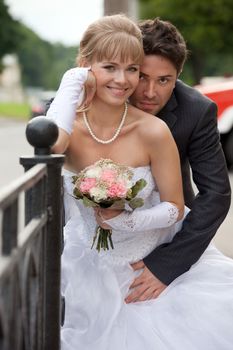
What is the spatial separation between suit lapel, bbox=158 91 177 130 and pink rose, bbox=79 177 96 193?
65 cm

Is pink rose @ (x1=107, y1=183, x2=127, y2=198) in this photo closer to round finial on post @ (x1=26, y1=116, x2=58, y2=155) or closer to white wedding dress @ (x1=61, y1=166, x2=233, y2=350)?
white wedding dress @ (x1=61, y1=166, x2=233, y2=350)

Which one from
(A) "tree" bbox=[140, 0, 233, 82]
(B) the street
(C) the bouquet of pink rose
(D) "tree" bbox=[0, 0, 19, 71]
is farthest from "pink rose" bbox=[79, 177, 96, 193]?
(D) "tree" bbox=[0, 0, 19, 71]

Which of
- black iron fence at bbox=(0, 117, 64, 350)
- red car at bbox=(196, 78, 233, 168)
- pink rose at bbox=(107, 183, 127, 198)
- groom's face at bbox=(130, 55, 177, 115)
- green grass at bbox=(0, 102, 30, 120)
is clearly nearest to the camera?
black iron fence at bbox=(0, 117, 64, 350)

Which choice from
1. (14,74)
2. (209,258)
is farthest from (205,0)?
(14,74)

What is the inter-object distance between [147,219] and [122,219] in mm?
116

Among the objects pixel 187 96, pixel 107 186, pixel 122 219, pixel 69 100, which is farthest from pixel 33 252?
pixel 187 96

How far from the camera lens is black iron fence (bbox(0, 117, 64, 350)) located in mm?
2074

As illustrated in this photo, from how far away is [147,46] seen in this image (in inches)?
137

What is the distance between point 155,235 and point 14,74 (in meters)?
140

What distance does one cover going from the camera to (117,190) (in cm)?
312

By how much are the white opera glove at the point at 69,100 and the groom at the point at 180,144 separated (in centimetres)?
32

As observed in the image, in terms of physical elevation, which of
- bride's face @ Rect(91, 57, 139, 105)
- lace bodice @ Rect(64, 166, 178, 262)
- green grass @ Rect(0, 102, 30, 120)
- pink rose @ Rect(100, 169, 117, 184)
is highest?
bride's face @ Rect(91, 57, 139, 105)

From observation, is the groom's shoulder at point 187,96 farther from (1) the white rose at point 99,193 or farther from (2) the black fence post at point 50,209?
(2) the black fence post at point 50,209

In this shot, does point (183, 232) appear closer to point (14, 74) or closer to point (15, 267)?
point (15, 267)
